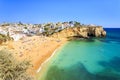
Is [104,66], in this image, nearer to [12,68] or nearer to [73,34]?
[12,68]

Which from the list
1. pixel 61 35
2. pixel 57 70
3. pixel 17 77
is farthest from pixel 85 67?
pixel 61 35

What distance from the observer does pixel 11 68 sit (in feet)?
57.3

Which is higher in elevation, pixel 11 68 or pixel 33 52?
pixel 11 68

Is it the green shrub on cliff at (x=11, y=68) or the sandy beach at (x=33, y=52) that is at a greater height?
the green shrub on cliff at (x=11, y=68)

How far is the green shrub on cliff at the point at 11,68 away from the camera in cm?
1716

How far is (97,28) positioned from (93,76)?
68395mm

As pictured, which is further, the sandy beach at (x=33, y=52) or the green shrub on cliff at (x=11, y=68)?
the sandy beach at (x=33, y=52)

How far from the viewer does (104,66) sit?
1320 inches

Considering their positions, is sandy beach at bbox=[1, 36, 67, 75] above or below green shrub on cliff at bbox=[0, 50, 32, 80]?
below

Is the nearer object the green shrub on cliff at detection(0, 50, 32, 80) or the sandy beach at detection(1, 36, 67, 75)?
the green shrub on cliff at detection(0, 50, 32, 80)

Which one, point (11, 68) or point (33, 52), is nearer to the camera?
point (11, 68)

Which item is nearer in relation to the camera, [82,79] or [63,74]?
[82,79]

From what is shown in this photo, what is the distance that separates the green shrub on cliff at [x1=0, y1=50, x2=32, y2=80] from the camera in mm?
17156

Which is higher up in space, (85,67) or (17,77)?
Answer: (17,77)
